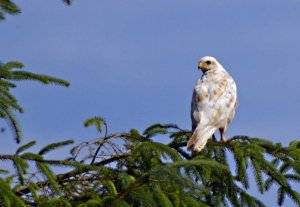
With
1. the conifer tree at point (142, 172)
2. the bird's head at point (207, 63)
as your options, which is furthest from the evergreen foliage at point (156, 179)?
the bird's head at point (207, 63)

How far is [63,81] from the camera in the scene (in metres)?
5.79

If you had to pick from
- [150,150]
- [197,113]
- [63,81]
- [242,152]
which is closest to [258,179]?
[242,152]

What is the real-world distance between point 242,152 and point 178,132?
129cm

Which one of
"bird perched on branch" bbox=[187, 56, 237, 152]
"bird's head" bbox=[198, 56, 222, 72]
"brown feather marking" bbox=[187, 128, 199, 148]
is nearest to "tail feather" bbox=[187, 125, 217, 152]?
"brown feather marking" bbox=[187, 128, 199, 148]

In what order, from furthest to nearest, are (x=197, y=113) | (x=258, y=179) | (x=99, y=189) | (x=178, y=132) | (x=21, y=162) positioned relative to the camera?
(x=197, y=113) → (x=178, y=132) → (x=258, y=179) → (x=99, y=189) → (x=21, y=162)

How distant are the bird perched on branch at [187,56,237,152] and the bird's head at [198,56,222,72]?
0.53 metres

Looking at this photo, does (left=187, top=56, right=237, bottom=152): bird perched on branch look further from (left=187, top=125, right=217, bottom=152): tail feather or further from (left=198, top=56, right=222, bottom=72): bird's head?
(left=198, top=56, right=222, bottom=72): bird's head

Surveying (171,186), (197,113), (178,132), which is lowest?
(171,186)

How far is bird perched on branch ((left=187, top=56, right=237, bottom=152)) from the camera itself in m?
8.71

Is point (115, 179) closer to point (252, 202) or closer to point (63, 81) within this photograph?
point (63, 81)

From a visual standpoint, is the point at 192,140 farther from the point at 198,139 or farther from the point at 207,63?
the point at 207,63

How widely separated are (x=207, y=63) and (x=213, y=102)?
5.27 ft

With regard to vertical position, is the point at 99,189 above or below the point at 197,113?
below

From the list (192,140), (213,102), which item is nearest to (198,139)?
(192,140)
